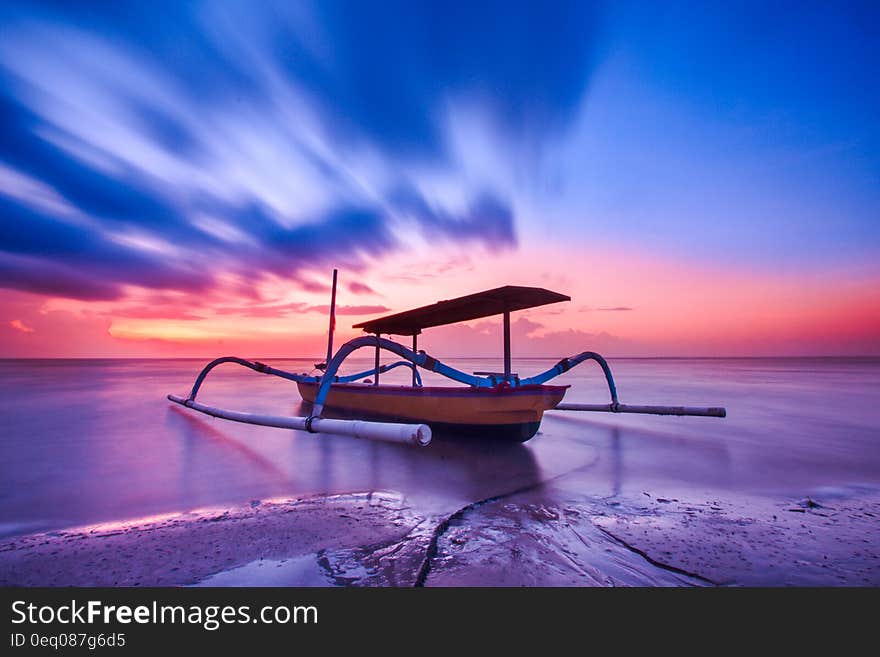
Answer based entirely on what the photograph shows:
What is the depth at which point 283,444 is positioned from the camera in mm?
10180

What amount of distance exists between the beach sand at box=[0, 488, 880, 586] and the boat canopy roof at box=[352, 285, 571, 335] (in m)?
4.91

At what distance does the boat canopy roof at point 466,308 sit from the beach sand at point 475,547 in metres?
4.91

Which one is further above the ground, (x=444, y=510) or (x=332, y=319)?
(x=332, y=319)

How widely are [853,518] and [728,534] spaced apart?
213 cm

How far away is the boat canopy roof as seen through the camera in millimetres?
8992

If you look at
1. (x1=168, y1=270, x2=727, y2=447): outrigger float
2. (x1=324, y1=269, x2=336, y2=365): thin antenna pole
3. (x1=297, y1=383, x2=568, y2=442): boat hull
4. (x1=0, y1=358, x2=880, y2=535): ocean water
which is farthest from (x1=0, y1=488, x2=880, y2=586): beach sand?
(x1=324, y1=269, x2=336, y2=365): thin antenna pole

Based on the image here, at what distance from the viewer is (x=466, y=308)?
10797mm

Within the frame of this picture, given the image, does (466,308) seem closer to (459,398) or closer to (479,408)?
(459,398)

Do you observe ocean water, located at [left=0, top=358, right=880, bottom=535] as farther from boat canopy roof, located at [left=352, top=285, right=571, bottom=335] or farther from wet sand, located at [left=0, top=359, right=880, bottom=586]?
boat canopy roof, located at [left=352, top=285, right=571, bottom=335]

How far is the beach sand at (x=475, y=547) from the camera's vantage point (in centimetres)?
329

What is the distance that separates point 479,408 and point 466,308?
10.8 feet

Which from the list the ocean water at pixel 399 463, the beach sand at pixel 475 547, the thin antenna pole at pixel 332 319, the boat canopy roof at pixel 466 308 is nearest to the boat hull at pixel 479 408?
the ocean water at pixel 399 463

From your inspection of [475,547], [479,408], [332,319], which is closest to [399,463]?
[479,408]

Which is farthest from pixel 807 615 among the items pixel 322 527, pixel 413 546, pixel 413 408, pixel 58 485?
pixel 58 485
